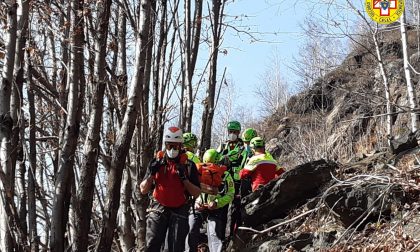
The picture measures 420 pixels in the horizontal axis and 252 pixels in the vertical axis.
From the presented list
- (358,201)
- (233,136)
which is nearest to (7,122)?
(358,201)

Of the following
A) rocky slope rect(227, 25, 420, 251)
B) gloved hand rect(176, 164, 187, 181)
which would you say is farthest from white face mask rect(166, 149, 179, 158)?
rocky slope rect(227, 25, 420, 251)

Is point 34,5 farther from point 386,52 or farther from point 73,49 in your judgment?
point 386,52

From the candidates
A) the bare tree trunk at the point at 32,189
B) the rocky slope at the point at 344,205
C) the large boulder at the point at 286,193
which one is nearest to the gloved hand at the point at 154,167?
the bare tree trunk at the point at 32,189

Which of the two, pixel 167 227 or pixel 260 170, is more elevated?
pixel 260 170

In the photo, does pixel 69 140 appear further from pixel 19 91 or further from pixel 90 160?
pixel 19 91

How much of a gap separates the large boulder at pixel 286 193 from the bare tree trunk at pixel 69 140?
3312 mm

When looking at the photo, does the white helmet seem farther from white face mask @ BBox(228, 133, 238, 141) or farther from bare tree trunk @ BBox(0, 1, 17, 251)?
white face mask @ BBox(228, 133, 238, 141)

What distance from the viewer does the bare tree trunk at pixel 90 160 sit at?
524cm

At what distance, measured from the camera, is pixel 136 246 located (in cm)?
700

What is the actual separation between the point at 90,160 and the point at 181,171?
1.26m

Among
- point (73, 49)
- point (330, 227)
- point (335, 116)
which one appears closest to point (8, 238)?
point (73, 49)

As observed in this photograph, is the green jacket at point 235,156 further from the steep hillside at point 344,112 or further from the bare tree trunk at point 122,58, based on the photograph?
the steep hillside at point 344,112

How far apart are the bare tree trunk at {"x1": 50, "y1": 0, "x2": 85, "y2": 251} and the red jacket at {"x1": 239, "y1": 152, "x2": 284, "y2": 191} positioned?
325cm

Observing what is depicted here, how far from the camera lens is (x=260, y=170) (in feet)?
26.6
